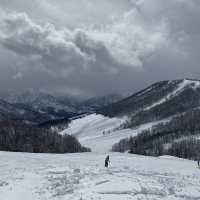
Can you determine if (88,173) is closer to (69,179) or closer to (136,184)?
(69,179)

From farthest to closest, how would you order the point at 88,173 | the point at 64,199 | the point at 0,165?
the point at 0,165
the point at 88,173
the point at 64,199

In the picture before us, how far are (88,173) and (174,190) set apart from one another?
13803 millimetres

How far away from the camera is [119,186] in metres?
42.5

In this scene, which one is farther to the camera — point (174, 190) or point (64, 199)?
point (174, 190)

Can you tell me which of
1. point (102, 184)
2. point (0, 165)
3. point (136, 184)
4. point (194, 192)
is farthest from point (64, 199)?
point (0, 165)

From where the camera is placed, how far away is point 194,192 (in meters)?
45.1

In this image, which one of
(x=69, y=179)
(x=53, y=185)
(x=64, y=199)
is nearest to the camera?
(x=64, y=199)

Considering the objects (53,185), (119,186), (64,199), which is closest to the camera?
(64,199)

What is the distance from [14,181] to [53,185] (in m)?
6.62

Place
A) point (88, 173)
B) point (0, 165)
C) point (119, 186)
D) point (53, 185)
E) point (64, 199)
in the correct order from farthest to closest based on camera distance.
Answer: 1. point (0, 165)
2. point (88, 173)
3. point (53, 185)
4. point (119, 186)
5. point (64, 199)

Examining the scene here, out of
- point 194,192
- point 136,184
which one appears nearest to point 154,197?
point 136,184

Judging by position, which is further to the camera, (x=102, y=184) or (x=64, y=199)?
(x=102, y=184)

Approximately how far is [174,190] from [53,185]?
14.9 metres

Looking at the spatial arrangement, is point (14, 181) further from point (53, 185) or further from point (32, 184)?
point (53, 185)
